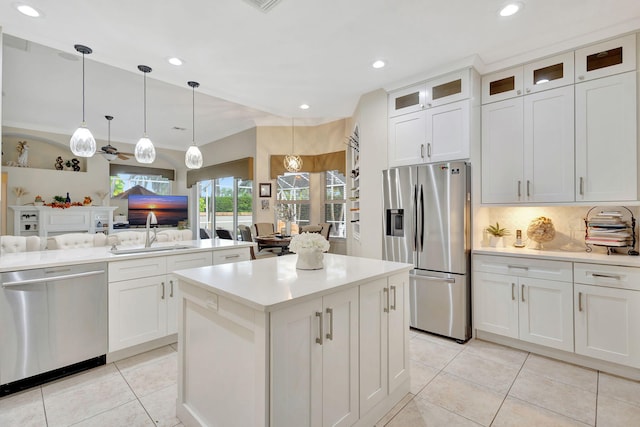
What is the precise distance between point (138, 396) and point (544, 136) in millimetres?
4067

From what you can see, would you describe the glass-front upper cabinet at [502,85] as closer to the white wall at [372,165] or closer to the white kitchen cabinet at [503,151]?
the white kitchen cabinet at [503,151]

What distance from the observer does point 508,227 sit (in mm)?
3350

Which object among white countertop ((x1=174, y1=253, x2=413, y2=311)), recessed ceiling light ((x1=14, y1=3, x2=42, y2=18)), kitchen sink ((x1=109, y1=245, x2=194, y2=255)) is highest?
recessed ceiling light ((x1=14, y1=3, x2=42, y2=18))

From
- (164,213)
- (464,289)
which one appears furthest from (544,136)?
(164,213)

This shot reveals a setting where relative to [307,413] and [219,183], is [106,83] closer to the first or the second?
Answer: [219,183]

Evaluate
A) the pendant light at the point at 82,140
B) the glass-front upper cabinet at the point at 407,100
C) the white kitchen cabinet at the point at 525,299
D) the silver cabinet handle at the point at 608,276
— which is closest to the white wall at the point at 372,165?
the glass-front upper cabinet at the point at 407,100

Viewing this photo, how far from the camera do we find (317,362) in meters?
1.47

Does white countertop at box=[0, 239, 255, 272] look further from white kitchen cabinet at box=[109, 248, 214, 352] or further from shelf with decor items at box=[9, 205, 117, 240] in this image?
shelf with decor items at box=[9, 205, 117, 240]

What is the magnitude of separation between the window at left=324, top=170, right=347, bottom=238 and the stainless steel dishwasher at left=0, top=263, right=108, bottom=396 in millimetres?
4134

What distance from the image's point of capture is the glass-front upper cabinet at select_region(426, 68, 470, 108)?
3068 mm

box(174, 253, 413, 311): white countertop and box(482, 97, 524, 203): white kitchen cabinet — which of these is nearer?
box(174, 253, 413, 311): white countertop

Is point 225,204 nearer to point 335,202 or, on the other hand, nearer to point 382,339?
point 335,202

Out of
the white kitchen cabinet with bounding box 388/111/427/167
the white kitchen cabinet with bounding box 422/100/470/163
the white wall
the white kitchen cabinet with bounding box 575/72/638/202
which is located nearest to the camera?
the white kitchen cabinet with bounding box 575/72/638/202

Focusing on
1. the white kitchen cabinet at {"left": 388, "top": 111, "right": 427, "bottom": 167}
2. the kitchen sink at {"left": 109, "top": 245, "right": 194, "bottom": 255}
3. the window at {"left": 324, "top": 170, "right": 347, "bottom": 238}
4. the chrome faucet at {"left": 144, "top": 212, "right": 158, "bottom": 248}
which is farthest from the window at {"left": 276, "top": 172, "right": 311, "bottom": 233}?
the chrome faucet at {"left": 144, "top": 212, "right": 158, "bottom": 248}
